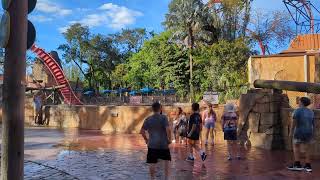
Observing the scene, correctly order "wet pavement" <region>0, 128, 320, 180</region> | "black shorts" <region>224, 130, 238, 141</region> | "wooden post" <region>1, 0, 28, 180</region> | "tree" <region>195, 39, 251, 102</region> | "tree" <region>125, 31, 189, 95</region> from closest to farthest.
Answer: "wooden post" <region>1, 0, 28, 180</region> → "wet pavement" <region>0, 128, 320, 180</region> → "black shorts" <region>224, 130, 238, 141</region> → "tree" <region>195, 39, 251, 102</region> → "tree" <region>125, 31, 189, 95</region>

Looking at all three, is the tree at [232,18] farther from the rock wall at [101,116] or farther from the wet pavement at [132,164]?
the wet pavement at [132,164]

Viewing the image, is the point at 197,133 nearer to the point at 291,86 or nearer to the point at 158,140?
the point at 158,140

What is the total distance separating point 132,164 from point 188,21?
38473mm

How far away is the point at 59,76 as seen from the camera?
121 ft

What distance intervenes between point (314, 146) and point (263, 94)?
2.59 metres

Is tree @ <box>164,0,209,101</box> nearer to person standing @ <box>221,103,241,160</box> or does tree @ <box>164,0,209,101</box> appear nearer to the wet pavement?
the wet pavement

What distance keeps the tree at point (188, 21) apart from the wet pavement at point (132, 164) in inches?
1229

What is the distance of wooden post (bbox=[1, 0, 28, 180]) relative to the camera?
19.5 ft

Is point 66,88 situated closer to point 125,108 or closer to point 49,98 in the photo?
point 49,98

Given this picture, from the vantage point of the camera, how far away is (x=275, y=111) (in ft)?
47.8

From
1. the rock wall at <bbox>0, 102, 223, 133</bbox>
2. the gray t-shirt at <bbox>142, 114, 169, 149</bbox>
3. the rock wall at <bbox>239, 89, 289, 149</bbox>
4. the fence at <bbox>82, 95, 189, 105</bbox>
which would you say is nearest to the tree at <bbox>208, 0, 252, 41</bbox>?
the fence at <bbox>82, 95, 189, 105</bbox>

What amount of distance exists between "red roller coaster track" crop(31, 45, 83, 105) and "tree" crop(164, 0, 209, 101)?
13556 millimetres

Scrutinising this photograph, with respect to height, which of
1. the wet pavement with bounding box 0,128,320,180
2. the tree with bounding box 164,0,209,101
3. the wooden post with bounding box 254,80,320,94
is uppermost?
the tree with bounding box 164,0,209,101

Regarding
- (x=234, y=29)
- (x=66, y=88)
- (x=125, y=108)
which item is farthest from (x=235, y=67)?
(x=125, y=108)
